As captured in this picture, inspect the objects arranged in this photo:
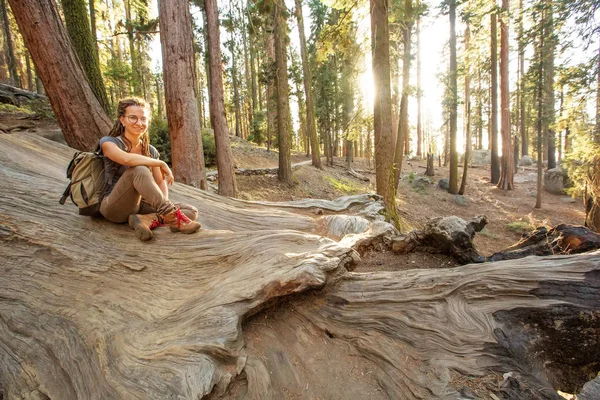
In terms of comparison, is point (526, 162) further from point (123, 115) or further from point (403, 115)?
point (123, 115)

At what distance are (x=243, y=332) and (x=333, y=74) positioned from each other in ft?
66.0

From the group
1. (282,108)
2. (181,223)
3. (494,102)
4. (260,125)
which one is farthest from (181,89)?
(494,102)

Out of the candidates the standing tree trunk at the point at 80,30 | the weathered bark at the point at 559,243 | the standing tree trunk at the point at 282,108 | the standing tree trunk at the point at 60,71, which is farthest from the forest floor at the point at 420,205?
the standing tree trunk at the point at 60,71

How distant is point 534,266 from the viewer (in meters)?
2.68

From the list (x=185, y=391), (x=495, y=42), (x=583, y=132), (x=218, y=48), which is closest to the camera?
(x=185, y=391)

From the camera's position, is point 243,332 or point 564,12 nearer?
point 243,332

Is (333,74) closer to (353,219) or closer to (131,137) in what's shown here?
(353,219)

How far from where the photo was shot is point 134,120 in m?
3.02

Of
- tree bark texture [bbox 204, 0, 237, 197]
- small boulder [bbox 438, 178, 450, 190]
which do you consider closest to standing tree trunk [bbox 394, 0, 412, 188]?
tree bark texture [bbox 204, 0, 237, 197]

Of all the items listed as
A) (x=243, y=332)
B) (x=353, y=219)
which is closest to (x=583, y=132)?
(x=353, y=219)

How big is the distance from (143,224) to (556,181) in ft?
70.4

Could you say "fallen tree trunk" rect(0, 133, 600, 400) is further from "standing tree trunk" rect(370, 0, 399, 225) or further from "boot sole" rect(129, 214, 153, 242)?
Result: "standing tree trunk" rect(370, 0, 399, 225)

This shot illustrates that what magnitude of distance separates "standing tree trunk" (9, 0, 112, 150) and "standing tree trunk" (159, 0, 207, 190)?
1.27 meters

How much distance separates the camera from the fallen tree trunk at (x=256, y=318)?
7.06ft
